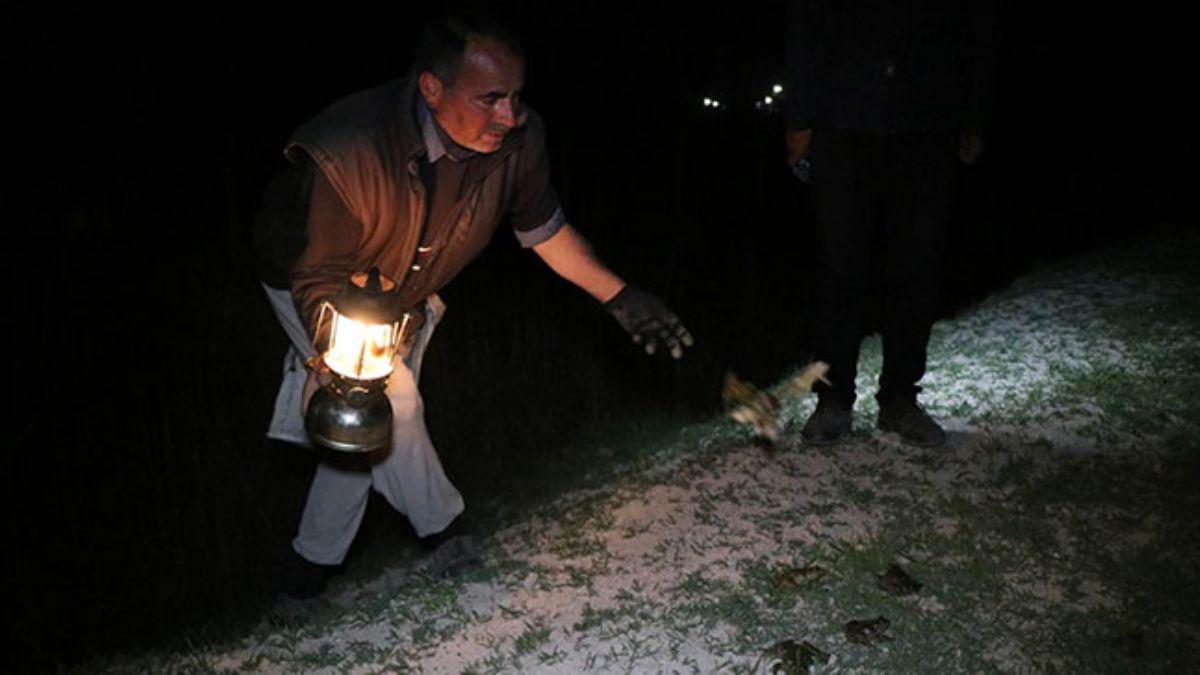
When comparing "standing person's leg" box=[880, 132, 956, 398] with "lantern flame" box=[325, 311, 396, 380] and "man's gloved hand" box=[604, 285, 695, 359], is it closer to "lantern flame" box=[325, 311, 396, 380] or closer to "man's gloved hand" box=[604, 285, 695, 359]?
"man's gloved hand" box=[604, 285, 695, 359]

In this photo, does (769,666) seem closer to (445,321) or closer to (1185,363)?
(1185,363)

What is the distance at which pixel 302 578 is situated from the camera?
3.71 metres

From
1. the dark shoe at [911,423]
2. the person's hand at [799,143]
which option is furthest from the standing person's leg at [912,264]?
the person's hand at [799,143]

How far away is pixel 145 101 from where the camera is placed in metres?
16.1

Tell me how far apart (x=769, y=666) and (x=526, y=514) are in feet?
6.50

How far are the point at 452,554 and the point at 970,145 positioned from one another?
2.88 metres

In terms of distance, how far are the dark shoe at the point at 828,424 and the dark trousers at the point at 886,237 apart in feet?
0.17

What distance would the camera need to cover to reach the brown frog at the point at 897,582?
3289 mm

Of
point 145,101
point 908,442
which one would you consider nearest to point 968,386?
point 908,442

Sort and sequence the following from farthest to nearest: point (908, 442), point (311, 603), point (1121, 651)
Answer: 1. point (908, 442)
2. point (311, 603)
3. point (1121, 651)

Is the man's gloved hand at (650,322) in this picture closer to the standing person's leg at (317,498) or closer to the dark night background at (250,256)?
the standing person's leg at (317,498)

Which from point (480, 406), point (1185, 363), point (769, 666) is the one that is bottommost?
point (480, 406)

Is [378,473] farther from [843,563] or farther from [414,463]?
[843,563]

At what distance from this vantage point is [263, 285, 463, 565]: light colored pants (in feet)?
11.5
